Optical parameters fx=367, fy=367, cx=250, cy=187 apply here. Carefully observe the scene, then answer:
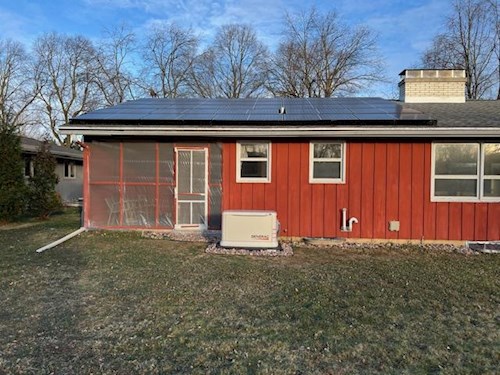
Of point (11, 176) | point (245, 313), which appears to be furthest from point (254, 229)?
point (11, 176)

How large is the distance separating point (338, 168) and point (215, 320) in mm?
5474

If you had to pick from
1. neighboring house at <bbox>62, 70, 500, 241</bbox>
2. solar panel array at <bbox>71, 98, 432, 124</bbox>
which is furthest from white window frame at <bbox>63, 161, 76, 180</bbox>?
neighboring house at <bbox>62, 70, 500, 241</bbox>

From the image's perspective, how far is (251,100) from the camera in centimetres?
1221

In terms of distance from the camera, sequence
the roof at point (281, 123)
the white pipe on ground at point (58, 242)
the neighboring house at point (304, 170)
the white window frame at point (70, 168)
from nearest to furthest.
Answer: the white pipe on ground at point (58, 242) → the roof at point (281, 123) → the neighboring house at point (304, 170) → the white window frame at point (70, 168)

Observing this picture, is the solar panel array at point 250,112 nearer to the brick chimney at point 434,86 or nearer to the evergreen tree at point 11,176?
the brick chimney at point 434,86

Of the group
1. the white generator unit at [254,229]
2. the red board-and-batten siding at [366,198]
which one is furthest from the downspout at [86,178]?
the white generator unit at [254,229]

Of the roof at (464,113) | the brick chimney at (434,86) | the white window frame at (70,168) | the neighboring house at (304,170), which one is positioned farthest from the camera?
the white window frame at (70,168)

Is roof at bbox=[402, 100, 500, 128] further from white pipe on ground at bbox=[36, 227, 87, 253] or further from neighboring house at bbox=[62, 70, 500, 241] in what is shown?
white pipe on ground at bbox=[36, 227, 87, 253]

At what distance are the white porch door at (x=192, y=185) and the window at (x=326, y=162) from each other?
251 cm

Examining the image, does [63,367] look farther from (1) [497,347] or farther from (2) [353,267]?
(2) [353,267]

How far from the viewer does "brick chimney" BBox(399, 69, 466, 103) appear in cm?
1184

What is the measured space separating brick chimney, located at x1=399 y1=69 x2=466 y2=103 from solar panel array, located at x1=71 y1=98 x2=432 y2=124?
1758 millimetres

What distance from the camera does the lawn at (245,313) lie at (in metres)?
3.03

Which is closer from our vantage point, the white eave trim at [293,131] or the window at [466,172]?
the white eave trim at [293,131]
